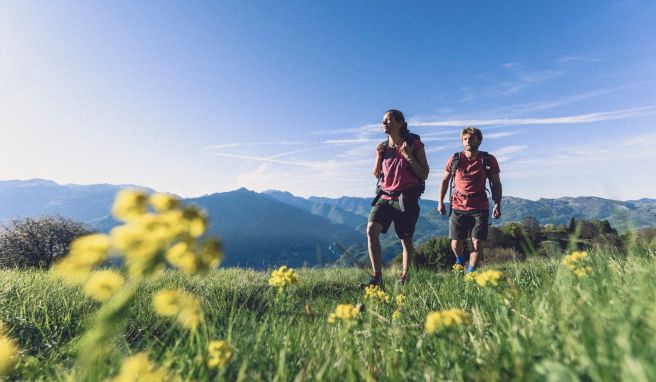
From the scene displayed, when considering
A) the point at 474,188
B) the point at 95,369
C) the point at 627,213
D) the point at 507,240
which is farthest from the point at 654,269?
the point at 507,240

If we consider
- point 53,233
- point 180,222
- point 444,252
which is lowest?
point 444,252

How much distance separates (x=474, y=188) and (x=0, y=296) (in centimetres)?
784

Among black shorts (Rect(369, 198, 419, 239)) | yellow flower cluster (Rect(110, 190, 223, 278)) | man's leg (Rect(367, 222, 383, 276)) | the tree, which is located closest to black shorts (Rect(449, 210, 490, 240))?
black shorts (Rect(369, 198, 419, 239))

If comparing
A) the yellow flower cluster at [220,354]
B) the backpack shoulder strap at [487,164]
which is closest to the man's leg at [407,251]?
the backpack shoulder strap at [487,164]

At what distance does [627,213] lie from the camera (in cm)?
232

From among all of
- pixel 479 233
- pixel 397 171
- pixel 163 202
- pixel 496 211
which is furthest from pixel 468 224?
pixel 163 202

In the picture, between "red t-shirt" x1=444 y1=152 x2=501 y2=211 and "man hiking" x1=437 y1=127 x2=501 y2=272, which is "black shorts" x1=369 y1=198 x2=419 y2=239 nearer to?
"man hiking" x1=437 y1=127 x2=501 y2=272

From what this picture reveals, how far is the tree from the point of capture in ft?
58.2

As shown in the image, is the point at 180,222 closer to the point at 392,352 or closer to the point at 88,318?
the point at 392,352

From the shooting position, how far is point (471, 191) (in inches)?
312

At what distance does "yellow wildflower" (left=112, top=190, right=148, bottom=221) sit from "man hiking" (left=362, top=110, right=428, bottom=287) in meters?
5.77

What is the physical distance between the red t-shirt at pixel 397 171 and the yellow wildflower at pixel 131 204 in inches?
235

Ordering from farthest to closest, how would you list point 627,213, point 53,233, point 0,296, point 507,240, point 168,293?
1. point 507,240
2. point 53,233
3. point 0,296
4. point 627,213
5. point 168,293

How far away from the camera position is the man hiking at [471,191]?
773 cm
